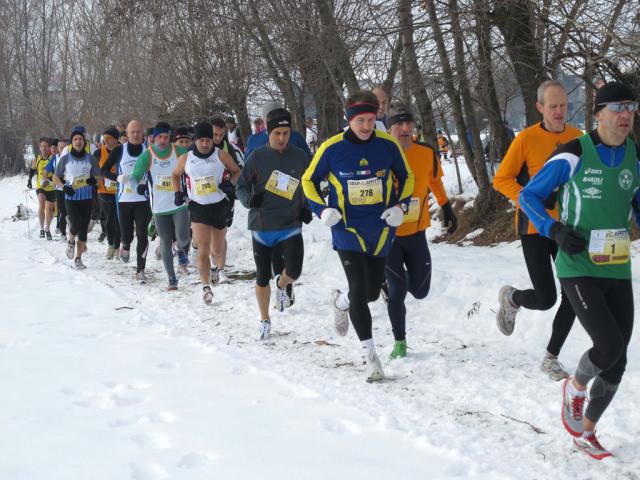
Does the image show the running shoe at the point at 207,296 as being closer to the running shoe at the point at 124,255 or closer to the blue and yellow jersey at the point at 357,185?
the blue and yellow jersey at the point at 357,185

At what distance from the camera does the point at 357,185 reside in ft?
17.0

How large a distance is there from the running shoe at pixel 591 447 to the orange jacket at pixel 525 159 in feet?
5.50

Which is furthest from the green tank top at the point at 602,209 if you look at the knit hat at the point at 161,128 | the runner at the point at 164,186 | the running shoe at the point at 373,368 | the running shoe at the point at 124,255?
the running shoe at the point at 124,255

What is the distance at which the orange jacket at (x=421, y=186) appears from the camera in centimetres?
575

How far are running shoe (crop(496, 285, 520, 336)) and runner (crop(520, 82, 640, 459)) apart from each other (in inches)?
67.9

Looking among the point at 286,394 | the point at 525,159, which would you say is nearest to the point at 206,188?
the point at 286,394

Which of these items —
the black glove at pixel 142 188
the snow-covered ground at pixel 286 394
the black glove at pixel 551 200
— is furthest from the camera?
the black glove at pixel 142 188

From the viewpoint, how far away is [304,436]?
4105 mm

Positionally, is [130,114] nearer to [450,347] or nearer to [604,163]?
[450,347]

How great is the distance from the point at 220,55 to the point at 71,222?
538cm

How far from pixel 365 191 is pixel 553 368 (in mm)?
1755

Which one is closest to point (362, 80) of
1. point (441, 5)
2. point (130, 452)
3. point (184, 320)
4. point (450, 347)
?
point (441, 5)

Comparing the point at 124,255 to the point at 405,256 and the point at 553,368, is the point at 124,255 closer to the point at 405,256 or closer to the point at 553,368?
the point at 405,256

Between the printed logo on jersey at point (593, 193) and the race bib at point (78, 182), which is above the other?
the race bib at point (78, 182)
